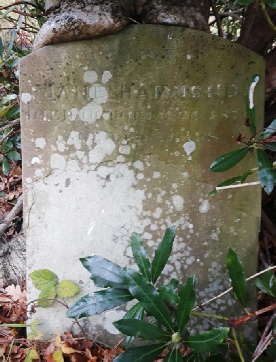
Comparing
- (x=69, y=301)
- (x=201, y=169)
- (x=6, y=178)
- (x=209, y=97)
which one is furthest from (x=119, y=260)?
(x=6, y=178)

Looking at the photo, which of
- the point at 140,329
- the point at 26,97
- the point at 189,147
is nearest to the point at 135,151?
the point at 189,147

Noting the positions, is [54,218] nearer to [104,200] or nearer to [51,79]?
[104,200]

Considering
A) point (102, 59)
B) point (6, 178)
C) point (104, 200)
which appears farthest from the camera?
point (6, 178)

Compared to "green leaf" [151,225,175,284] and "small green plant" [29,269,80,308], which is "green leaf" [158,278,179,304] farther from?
"small green plant" [29,269,80,308]

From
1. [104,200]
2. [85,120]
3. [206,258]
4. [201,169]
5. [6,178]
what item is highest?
[85,120]

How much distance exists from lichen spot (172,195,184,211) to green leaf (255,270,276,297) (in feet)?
1.28

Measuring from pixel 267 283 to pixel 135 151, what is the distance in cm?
66

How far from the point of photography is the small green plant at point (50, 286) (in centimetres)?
151

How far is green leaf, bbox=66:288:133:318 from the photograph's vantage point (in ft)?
3.78

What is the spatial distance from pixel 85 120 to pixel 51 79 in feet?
0.64

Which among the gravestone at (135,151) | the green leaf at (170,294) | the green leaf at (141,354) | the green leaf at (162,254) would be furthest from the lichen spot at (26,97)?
the green leaf at (141,354)

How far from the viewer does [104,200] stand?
57.8 inches

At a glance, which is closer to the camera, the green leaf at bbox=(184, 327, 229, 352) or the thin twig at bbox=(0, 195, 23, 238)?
the green leaf at bbox=(184, 327, 229, 352)

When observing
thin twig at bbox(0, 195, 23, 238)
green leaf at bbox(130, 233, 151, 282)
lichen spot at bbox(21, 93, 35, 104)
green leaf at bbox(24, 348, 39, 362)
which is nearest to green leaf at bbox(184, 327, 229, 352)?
green leaf at bbox(130, 233, 151, 282)
